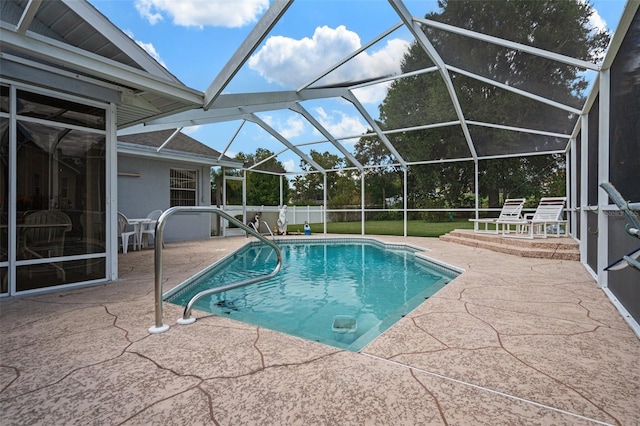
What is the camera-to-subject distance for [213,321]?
2793 millimetres

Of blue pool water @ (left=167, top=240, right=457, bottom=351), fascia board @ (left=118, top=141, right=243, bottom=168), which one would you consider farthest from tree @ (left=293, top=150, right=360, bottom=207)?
blue pool water @ (left=167, top=240, right=457, bottom=351)

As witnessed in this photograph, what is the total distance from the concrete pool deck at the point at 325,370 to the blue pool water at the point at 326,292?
1.73ft

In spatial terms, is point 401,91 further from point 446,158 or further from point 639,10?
point 639,10

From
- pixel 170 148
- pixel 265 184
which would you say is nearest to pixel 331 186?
pixel 265 184

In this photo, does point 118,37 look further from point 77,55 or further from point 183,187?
point 183,187

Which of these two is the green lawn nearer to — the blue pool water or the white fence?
the white fence

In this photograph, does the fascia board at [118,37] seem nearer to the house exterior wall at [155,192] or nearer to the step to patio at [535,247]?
the house exterior wall at [155,192]

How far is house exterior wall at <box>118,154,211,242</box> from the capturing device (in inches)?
352

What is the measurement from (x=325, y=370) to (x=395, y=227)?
50.0ft

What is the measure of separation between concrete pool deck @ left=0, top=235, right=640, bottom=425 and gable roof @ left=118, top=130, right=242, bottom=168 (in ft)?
21.2

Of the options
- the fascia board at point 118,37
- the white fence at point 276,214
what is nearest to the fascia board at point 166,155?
the white fence at point 276,214

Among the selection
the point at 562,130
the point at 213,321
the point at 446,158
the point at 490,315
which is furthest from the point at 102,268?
the point at 446,158

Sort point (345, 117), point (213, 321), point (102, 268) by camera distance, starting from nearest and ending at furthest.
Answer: point (213, 321)
point (102, 268)
point (345, 117)

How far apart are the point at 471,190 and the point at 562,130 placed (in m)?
6.17
